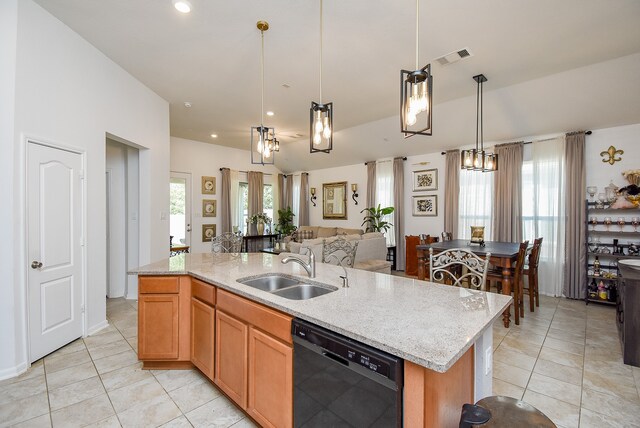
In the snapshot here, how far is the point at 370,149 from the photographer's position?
7.04m

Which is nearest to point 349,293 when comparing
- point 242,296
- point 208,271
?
point 242,296

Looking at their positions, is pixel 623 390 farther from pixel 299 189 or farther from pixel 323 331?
pixel 299 189

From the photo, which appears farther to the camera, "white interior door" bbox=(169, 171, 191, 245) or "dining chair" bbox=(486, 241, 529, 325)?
"white interior door" bbox=(169, 171, 191, 245)

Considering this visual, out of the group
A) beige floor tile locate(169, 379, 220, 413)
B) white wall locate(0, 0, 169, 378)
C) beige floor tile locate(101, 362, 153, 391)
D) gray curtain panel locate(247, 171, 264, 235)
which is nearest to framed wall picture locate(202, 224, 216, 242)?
gray curtain panel locate(247, 171, 264, 235)

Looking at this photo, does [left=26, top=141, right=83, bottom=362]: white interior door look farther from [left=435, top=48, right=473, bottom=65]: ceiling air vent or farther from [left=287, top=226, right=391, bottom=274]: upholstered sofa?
[left=435, top=48, right=473, bottom=65]: ceiling air vent

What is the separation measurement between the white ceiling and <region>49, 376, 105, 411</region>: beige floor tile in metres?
3.29

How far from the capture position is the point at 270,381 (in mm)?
1692

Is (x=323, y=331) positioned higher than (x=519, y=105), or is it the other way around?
(x=519, y=105)

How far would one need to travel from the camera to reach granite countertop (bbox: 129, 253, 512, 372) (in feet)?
3.68

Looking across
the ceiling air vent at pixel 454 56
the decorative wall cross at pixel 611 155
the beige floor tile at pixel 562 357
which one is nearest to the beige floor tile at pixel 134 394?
the beige floor tile at pixel 562 357

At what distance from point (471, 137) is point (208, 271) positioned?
5.27 meters

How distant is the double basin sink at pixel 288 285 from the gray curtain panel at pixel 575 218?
Answer: 15.4 ft

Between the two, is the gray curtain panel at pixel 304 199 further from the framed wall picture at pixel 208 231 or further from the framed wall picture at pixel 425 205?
the framed wall picture at pixel 425 205

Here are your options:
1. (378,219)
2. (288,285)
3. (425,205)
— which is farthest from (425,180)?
(288,285)
